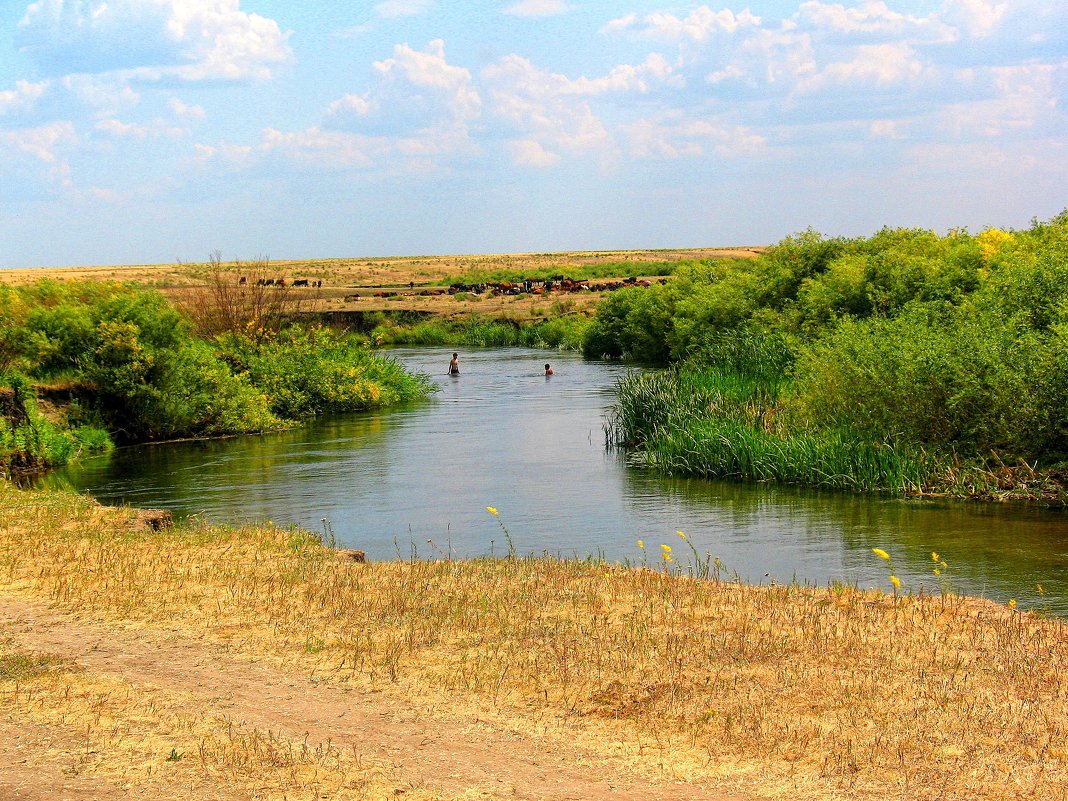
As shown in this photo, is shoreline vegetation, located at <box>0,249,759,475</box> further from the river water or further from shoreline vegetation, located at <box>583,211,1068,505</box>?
shoreline vegetation, located at <box>583,211,1068,505</box>

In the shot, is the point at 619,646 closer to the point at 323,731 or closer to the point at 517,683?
the point at 517,683

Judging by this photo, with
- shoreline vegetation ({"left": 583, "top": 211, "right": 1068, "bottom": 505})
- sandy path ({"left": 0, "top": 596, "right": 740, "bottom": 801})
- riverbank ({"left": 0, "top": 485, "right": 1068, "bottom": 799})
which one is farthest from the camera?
shoreline vegetation ({"left": 583, "top": 211, "right": 1068, "bottom": 505})

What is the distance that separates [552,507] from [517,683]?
1150cm

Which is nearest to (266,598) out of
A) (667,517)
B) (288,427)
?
(667,517)

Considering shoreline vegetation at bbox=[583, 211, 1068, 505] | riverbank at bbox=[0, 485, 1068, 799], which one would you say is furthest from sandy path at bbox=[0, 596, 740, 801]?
shoreline vegetation at bbox=[583, 211, 1068, 505]

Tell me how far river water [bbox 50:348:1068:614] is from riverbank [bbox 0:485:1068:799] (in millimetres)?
3366

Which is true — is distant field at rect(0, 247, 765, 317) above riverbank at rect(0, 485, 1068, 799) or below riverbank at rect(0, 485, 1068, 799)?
above

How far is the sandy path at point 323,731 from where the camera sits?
6.69 meters

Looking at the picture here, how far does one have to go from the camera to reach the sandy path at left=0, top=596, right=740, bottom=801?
6691 millimetres

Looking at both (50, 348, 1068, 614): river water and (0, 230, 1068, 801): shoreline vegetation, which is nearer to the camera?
(0, 230, 1068, 801): shoreline vegetation

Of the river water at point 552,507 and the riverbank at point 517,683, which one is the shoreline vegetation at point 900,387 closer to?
the river water at point 552,507

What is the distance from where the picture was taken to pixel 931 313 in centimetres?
2436

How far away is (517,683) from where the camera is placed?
859cm

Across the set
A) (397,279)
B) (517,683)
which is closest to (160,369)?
(517,683)
